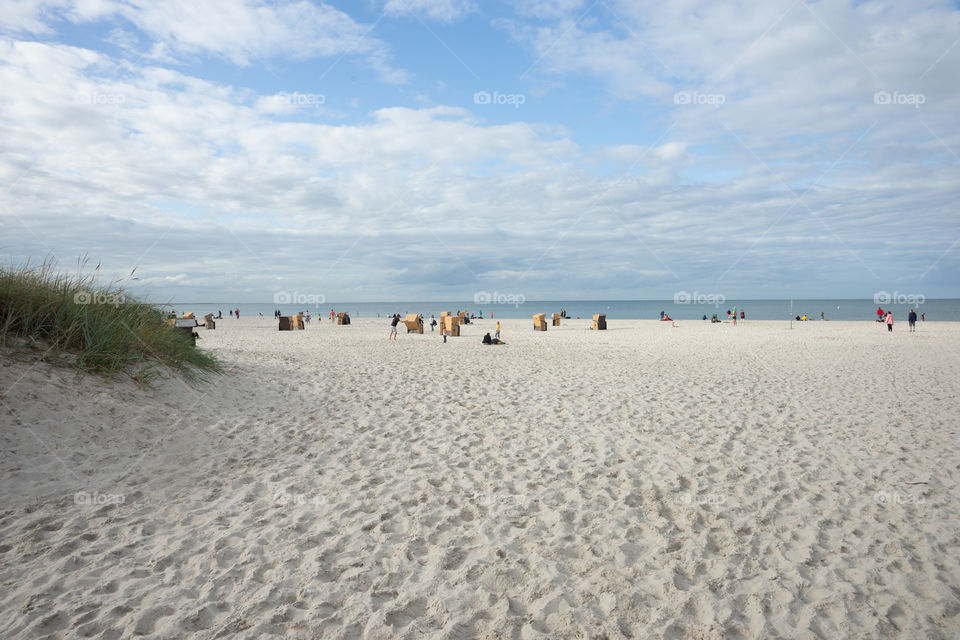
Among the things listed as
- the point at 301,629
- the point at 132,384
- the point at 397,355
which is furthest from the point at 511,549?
the point at 397,355

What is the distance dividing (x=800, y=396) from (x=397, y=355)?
11.8m

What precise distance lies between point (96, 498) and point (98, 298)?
518 cm

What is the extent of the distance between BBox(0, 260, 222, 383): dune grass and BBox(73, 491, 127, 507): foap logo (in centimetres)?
319

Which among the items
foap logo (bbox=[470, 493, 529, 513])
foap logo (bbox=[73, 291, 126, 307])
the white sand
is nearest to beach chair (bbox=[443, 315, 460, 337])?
the white sand

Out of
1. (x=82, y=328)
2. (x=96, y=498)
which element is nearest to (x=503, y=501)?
(x=96, y=498)

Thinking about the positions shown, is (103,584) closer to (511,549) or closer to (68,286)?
(511,549)

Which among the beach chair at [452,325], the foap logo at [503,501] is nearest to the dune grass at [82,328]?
the foap logo at [503,501]

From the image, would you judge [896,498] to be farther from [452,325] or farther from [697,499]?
[452,325]

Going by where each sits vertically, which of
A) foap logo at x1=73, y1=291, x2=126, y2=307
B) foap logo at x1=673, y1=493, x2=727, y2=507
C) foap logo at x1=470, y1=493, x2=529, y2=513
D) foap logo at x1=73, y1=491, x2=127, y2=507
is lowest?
foap logo at x1=673, y1=493, x2=727, y2=507

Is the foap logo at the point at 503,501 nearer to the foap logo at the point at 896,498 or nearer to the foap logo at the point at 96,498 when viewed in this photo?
the foap logo at the point at 96,498

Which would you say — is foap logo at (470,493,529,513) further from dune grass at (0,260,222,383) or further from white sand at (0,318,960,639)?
dune grass at (0,260,222,383)

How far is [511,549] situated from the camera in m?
4.28

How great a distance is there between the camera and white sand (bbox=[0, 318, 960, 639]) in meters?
3.44

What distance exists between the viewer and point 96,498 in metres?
4.95
